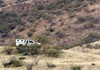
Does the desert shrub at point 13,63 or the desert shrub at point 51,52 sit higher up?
the desert shrub at point 13,63

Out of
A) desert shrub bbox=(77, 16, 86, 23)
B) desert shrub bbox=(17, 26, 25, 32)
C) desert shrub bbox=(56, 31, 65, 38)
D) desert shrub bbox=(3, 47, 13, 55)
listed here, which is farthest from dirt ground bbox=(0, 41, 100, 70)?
desert shrub bbox=(17, 26, 25, 32)

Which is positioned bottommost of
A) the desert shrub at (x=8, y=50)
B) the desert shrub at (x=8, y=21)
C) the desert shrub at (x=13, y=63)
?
the desert shrub at (x=8, y=21)

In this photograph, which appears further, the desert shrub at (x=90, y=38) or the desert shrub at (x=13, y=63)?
the desert shrub at (x=90, y=38)

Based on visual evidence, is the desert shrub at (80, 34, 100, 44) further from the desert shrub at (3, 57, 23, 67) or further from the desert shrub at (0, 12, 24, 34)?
the desert shrub at (3, 57, 23, 67)

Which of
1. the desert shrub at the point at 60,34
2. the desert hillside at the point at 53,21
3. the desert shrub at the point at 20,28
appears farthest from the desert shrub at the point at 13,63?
the desert shrub at the point at 20,28

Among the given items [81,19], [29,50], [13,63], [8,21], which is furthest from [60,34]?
[13,63]

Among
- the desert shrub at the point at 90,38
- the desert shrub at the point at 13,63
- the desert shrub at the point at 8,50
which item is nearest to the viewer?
the desert shrub at the point at 13,63

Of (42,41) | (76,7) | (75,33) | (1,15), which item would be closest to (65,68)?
(42,41)

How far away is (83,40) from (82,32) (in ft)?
16.5

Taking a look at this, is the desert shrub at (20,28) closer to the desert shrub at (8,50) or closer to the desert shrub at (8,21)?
the desert shrub at (8,21)

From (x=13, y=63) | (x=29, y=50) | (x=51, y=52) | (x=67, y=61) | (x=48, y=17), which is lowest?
(x=48, y=17)

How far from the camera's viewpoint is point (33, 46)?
1753 inches

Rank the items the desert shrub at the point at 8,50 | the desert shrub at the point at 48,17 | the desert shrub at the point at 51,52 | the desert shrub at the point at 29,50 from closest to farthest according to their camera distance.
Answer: the desert shrub at the point at 51,52, the desert shrub at the point at 29,50, the desert shrub at the point at 8,50, the desert shrub at the point at 48,17

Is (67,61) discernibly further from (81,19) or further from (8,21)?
(8,21)
